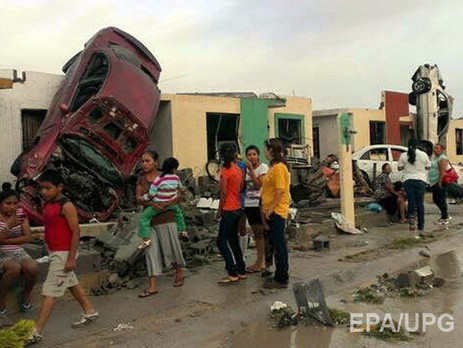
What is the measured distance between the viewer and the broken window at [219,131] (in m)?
17.7

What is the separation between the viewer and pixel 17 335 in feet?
14.0

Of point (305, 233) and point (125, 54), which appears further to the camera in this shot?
point (125, 54)

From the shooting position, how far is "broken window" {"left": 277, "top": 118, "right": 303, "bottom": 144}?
19844mm

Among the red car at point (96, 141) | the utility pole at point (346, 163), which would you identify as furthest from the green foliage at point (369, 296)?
the red car at point (96, 141)

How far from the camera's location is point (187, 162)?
16344 mm

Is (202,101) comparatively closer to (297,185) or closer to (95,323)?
(297,185)

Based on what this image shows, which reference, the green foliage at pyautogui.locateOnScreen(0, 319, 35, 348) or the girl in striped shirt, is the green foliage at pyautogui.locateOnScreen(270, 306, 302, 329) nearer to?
the green foliage at pyautogui.locateOnScreen(0, 319, 35, 348)

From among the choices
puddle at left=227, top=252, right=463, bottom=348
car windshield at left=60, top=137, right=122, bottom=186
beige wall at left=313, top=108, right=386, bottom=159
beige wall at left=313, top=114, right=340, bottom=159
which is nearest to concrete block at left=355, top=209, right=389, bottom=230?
car windshield at left=60, top=137, right=122, bottom=186

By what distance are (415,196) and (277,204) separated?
198 inches

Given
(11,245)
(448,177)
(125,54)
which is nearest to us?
(11,245)

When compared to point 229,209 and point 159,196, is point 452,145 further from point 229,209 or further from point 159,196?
point 159,196

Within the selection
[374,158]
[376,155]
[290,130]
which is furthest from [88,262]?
[290,130]

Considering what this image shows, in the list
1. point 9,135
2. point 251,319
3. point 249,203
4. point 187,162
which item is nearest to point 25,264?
point 251,319

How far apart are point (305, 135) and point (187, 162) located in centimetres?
593
